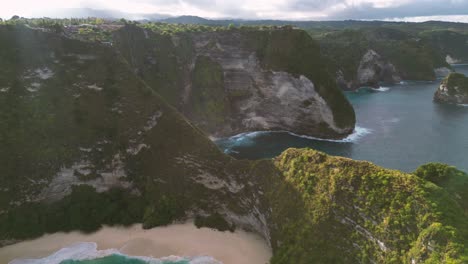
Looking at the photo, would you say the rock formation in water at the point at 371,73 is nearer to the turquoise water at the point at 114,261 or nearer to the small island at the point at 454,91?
the small island at the point at 454,91

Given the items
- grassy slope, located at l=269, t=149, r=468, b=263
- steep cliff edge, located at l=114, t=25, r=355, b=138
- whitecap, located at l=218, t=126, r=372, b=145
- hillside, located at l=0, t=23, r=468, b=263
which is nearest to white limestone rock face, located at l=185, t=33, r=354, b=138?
steep cliff edge, located at l=114, t=25, r=355, b=138

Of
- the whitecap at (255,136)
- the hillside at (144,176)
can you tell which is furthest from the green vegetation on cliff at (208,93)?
the hillside at (144,176)

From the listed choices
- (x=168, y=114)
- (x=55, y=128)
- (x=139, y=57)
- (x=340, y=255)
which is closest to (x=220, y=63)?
(x=139, y=57)

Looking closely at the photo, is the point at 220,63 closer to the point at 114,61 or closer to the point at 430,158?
the point at 114,61

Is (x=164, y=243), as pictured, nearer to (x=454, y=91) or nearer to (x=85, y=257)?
(x=85, y=257)

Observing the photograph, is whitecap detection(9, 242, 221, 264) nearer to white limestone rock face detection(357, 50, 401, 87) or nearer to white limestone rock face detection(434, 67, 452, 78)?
white limestone rock face detection(357, 50, 401, 87)

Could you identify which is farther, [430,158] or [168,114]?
[430,158]

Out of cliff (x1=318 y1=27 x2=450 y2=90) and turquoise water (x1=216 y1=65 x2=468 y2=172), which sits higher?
cliff (x1=318 y1=27 x2=450 y2=90)

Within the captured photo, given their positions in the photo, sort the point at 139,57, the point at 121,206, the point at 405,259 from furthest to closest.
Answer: the point at 139,57
the point at 121,206
the point at 405,259
